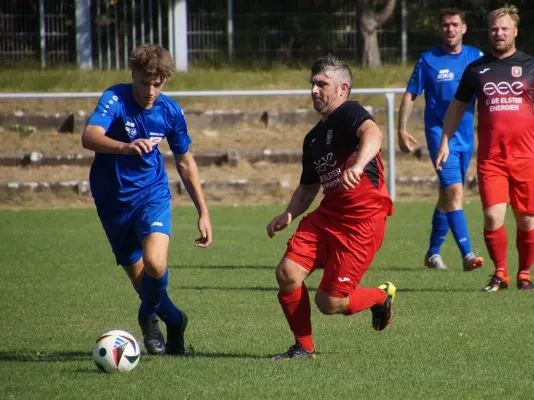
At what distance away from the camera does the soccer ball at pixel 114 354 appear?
241 inches

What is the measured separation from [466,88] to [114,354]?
175 inches

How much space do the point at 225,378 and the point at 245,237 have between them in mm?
7448

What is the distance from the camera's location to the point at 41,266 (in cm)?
1103

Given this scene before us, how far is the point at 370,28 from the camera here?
77.5 feet

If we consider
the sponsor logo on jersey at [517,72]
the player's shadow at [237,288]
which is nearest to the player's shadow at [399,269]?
the player's shadow at [237,288]

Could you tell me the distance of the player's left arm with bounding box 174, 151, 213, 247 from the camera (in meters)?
6.89

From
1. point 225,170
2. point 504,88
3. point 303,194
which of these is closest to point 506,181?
point 504,88

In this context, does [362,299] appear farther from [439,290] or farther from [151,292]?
[439,290]

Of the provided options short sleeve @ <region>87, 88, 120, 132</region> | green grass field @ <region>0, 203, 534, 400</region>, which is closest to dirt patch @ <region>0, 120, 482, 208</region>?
green grass field @ <region>0, 203, 534, 400</region>

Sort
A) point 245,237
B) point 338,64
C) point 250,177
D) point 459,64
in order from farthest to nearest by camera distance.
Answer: point 250,177 < point 245,237 < point 459,64 < point 338,64

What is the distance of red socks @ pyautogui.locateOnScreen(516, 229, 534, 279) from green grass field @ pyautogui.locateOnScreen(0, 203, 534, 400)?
0.39 meters

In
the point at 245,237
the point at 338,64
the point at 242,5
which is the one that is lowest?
the point at 245,237

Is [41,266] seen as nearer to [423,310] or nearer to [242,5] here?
[423,310]

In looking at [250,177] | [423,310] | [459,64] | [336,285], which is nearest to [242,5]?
[250,177]
